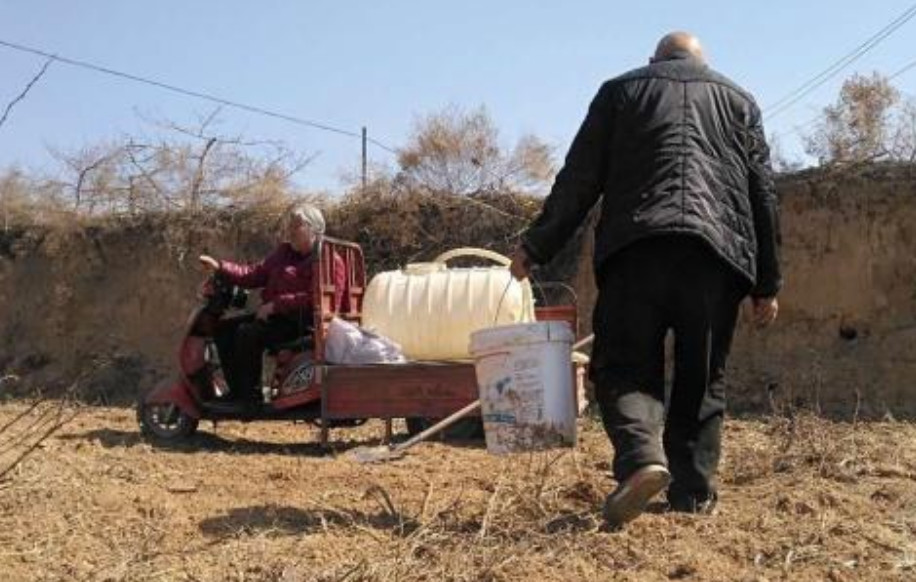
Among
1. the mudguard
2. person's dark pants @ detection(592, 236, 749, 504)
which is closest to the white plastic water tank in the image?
the mudguard

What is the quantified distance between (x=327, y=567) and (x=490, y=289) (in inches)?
163

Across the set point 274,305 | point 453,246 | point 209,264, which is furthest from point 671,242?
point 453,246

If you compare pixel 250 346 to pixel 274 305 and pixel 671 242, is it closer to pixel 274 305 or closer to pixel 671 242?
A: pixel 274 305

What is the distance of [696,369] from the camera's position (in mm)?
4266

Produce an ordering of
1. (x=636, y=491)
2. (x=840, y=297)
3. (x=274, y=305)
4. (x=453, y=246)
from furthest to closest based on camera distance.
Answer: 1. (x=453, y=246)
2. (x=840, y=297)
3. (x=274, y=305)
4. (x=636, y=491)

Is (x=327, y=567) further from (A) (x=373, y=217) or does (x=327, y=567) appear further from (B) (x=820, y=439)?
(A) (x=373, y=217)

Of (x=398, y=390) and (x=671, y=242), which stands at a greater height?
(x=671, y=242)

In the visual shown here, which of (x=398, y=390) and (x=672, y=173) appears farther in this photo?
(x=398, y=390)

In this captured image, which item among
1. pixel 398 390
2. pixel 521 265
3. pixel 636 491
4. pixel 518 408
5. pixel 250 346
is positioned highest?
pixel 521 265

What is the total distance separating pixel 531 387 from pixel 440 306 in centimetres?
304

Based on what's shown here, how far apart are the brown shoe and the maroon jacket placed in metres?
3.92

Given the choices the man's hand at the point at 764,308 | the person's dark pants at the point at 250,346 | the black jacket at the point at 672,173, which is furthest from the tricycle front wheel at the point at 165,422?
the man's hand at the point at 764,308

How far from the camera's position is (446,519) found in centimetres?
419

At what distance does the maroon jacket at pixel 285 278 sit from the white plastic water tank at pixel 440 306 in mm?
329
